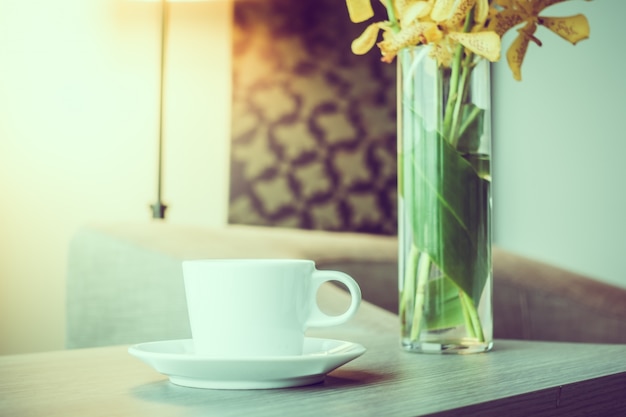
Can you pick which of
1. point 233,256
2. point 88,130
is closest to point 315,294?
point 233,256

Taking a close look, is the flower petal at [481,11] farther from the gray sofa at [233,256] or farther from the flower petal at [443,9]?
the gray sofa at [233,256]

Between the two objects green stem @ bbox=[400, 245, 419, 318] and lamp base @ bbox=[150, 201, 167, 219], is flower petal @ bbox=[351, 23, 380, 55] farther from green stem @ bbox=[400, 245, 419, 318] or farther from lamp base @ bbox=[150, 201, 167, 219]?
lamp base @ bbox=[150, 201, 167, 219]

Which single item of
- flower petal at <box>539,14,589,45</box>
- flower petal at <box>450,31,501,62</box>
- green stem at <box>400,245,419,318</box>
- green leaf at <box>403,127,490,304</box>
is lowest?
green stem at <box>400,245,419,318</box>

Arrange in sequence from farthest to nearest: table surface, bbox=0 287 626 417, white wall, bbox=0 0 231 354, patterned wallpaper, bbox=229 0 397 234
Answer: patterned wallpaper, bbox=229 0 397 234
white wall, bbox=0 0 231 354
table surface, bbox=0 287 626 417

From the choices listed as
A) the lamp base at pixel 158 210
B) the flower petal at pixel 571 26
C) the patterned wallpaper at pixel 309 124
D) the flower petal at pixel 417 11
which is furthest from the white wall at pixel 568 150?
the flower petal at pixel 417 11

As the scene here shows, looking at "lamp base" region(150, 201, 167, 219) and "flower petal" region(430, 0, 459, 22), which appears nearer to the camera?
"flower petal" region(430, 0, 459, 22)

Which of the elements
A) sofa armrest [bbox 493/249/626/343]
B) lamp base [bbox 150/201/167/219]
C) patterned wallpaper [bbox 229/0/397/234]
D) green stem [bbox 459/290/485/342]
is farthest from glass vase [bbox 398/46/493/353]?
patterned wallpaper [bbox 229/0/397/234]

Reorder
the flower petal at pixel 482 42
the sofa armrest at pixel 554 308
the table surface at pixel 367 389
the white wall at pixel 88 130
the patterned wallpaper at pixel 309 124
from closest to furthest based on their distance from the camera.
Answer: the table surface at pixel 367 389 → the flower petal at pixel 482 42 → the sofa armrest at pixel 554 308 → the white wall at pixel 88 130 → the patterned wallpaper at pixel 309 124

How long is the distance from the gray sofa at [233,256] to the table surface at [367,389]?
46cm

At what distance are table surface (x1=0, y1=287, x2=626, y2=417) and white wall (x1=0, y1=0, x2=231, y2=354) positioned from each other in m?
1.92

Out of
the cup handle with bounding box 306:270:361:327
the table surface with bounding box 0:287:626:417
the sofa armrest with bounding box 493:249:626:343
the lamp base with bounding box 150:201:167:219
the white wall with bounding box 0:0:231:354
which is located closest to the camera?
the table surface with bounding box 0:287:626:417

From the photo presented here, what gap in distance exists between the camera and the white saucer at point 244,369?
1.51 ft

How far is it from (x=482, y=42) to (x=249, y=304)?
12.6 inches

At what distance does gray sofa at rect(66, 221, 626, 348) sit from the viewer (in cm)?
116
